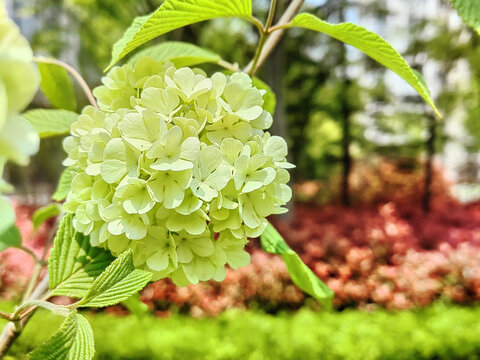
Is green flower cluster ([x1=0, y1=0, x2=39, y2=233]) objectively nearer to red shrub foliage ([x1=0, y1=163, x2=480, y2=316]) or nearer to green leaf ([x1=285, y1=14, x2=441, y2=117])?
green leaf ([x1=285, y1=14, x2=441, y2=117])

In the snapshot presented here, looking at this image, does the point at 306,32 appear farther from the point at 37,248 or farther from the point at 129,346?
the point at 129,346

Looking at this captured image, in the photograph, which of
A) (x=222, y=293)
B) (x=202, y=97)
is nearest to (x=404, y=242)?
(x=222, y=293)

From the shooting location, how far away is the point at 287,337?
2244mm

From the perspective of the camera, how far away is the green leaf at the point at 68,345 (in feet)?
1.00

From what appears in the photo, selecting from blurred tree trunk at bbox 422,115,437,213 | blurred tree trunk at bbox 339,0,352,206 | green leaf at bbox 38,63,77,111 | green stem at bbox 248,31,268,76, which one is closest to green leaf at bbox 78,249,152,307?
green stem at bbox 248,31,268,76

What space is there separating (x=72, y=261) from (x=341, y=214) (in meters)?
5.41

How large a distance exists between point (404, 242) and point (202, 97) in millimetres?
4226

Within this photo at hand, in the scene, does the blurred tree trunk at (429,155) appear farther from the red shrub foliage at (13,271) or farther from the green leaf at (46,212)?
the green leaf at (46,212)

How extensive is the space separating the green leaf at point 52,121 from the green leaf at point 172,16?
181mm

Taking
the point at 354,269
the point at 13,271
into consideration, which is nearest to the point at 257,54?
the point at 354,269

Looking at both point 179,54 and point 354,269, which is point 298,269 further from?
point 354,269

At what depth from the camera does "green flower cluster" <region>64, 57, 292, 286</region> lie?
13.3 inches

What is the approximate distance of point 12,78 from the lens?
0.19 m

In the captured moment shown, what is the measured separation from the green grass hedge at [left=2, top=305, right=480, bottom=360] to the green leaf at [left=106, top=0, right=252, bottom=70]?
68.3 inches
